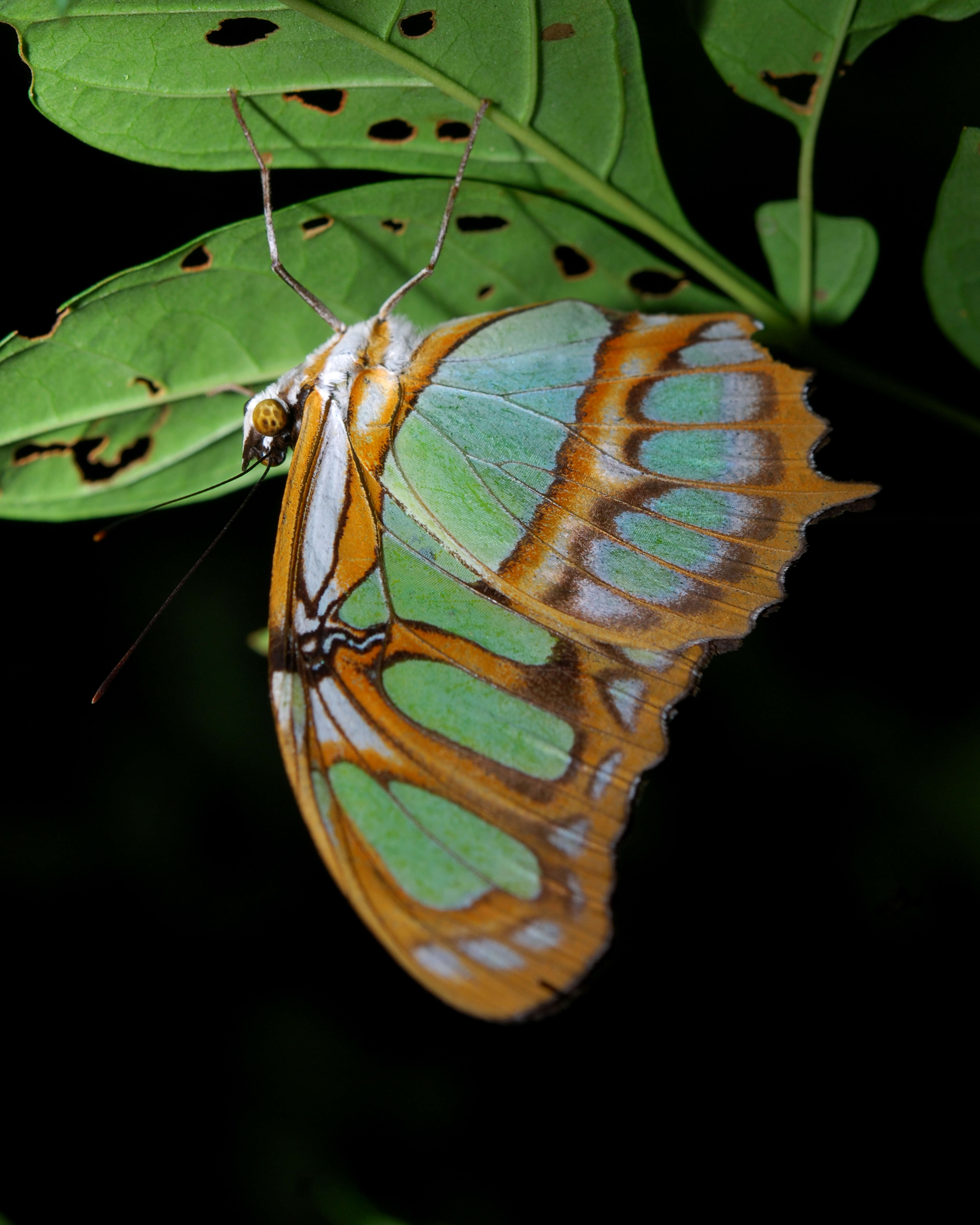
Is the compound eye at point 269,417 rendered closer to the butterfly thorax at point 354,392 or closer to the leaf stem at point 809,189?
the butterfly thorax at point 354,392

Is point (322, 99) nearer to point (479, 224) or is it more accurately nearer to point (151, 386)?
point (479, 224)

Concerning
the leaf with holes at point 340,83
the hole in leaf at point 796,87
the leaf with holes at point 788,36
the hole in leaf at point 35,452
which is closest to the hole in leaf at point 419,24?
the leaf with holes at point 340,83

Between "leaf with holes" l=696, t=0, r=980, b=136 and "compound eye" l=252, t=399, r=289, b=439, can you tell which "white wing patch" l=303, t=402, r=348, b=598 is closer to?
"compound eye" l=252, t=399, r=289, b=439

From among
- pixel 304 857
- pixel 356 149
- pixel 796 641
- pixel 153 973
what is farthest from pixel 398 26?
pixel 153 973

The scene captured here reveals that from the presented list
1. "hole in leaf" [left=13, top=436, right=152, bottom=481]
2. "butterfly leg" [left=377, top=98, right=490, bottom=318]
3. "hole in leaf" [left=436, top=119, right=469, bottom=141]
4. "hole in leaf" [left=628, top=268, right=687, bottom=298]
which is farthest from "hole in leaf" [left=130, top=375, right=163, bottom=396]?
"hole in leaf" [left=628, top=268, right=687, bottom=298]

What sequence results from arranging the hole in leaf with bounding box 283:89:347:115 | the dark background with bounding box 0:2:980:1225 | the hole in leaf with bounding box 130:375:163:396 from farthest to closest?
the dark background with bounding box 0:2:980:1225 → the hole in leaf with bounding box 130:375:163:396 → the hole in leaf with bounding box 283:89:347:115

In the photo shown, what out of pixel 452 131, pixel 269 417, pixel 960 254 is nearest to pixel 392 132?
pixel 452 131
